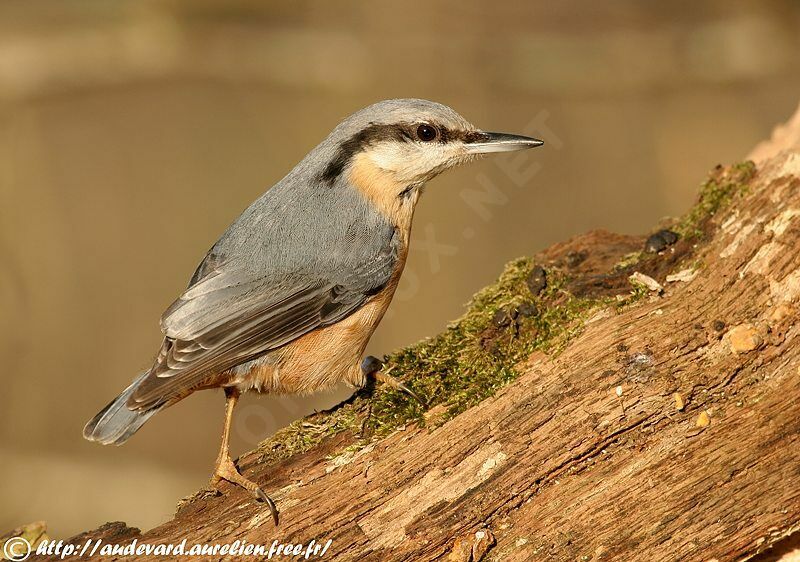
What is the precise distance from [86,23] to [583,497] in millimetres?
4309

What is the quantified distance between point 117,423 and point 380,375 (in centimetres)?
106

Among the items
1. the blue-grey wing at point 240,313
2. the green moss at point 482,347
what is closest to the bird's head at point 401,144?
the blue-grey wing at point 240,313

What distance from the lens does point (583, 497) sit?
9.03ft

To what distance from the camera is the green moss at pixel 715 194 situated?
344cm

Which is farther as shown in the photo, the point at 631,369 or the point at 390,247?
the point at 390,247

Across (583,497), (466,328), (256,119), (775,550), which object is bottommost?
(775,550)

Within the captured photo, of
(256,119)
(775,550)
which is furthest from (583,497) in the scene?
(256,119)

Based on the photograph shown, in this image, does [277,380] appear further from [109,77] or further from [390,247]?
[109,77]

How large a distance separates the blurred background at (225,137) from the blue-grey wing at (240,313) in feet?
7.29

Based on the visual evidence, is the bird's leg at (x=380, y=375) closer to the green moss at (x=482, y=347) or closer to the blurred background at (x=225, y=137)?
the green moss at (x=482, y=347)

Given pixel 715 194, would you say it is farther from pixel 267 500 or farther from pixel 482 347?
pixel 267 500

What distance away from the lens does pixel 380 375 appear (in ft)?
11.3

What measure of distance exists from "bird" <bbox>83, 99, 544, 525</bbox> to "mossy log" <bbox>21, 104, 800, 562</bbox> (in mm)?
222

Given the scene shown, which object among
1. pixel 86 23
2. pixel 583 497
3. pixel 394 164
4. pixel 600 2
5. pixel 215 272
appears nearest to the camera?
pixel 583 497
